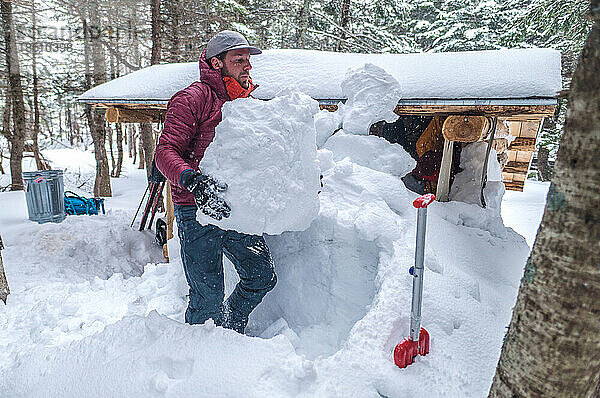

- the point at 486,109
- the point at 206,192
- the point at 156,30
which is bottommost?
the point at 206,192

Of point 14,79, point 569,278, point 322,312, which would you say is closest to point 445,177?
point 322,312

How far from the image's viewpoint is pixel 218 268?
2648mm

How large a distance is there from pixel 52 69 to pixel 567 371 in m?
20.1

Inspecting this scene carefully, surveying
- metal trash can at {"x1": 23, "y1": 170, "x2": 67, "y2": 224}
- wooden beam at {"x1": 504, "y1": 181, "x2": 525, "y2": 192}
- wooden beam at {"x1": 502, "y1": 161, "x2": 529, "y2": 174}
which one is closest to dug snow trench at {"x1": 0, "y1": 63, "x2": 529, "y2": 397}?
metal trash can at {"x1": 23, "y1": 170, "x2": 67, "y2": 224}

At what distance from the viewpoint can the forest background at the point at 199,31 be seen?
10641 millimetres

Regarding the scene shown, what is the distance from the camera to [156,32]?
33.6ft

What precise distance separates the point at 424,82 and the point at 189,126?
3007mm

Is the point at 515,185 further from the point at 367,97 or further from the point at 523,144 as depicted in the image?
the point at 367,97

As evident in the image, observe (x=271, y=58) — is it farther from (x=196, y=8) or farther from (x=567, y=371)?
(x=196, y=8)

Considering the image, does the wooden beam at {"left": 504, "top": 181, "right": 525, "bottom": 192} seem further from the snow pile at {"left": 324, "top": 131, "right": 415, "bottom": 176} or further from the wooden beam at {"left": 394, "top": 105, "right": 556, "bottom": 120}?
the snow pile at {"left": 324, "top": 131, "right": 415, "bottom": 176}

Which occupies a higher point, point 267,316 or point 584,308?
point 584,308

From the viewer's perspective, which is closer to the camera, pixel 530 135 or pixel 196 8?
pixel 530 135

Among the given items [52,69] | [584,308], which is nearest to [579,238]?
[584,308]

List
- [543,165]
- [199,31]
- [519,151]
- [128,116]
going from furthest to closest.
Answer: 1. [543,165]
2. [199,31]
3. [519,151]
4. [128,116]
